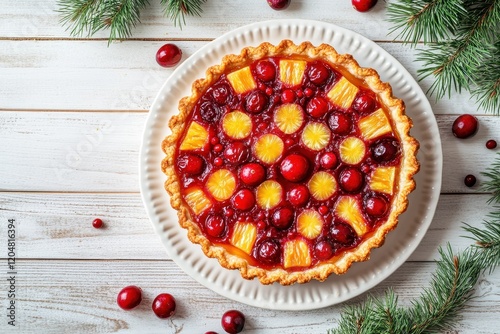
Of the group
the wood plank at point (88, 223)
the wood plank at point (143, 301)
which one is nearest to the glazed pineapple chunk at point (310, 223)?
the wood plank at point (143, 301)

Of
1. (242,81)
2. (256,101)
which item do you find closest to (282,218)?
(256,101)

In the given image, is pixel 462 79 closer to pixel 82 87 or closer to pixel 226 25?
pixel 226 25

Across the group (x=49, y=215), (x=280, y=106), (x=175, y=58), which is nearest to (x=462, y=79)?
(x=280, y=106)

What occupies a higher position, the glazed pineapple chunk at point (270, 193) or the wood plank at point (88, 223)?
the glazed pineapple chunk at point (270, 193)

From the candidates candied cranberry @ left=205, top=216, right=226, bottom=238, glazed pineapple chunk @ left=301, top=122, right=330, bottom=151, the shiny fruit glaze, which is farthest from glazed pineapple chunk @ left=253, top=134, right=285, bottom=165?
candied cranberry @ left=205, top=216, right=226, bottom=238

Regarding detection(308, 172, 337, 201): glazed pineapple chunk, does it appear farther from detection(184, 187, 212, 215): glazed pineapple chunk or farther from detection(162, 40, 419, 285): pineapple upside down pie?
detection(184, 187, 212, 215): glazed pineapple chunk

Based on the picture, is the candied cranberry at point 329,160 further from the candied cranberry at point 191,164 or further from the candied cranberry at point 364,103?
the candied cranberry at point 191,164
